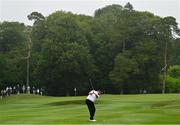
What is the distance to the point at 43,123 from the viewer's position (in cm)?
2797

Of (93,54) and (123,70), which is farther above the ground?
(93,54)

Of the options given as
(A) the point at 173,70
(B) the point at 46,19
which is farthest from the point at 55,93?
(A) the point at 173,70

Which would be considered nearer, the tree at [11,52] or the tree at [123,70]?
the tree at [11,52]

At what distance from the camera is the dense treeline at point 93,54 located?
91.2 metres

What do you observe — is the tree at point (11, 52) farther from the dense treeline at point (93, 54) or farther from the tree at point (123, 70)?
the tree at point (123, 70)

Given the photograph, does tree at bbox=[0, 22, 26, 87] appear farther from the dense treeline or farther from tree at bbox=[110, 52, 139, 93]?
tree at bbox=[110, 52, 139, 93]

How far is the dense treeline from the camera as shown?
9125 centimetres

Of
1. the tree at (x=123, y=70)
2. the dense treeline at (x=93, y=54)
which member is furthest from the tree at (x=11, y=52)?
the tree at (x=123, y=70)

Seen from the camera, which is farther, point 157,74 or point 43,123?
point 157,74

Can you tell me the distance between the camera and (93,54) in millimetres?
99812

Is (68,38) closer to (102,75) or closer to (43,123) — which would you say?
(102,75)

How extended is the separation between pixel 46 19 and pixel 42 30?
155 inches

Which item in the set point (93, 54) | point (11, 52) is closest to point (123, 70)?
point (93, 54)

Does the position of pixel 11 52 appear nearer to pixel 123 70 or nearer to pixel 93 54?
pixel 93 54
